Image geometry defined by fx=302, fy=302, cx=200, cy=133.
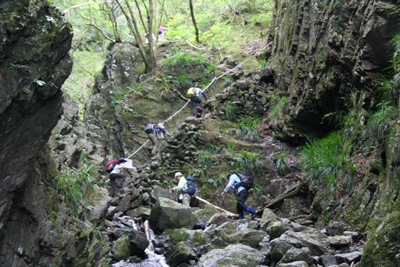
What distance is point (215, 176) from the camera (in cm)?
1055

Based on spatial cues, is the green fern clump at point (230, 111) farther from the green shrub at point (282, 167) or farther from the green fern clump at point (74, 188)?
the green fern clump at point (74, 188)

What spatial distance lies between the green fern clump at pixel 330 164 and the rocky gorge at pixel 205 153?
0.27 m

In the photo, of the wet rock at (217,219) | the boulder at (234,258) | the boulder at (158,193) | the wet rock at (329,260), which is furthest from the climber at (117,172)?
the wet rock at (329,260)

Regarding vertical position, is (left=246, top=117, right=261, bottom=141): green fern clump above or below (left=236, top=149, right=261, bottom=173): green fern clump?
above

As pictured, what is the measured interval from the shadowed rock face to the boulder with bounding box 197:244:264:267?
2.81m

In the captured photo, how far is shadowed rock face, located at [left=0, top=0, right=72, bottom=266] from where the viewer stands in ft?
9.67

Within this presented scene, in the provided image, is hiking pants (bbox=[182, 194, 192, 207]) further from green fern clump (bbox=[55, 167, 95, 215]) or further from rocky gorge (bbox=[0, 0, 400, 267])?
green fern clump (bbox=[55, 167, 95, 215])

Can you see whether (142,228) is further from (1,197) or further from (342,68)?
(342,68)

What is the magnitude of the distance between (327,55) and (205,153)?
16.7 ft

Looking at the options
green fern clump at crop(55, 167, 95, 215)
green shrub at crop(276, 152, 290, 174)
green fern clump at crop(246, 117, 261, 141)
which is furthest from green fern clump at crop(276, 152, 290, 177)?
green fern clump at crop(55, 167, 95, 215)

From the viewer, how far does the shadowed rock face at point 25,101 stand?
2946 mm

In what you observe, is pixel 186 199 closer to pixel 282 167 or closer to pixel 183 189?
pixel 183 189

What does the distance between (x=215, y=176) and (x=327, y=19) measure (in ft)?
19.8

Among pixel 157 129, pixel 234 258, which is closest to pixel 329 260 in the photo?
pixel 234 258
